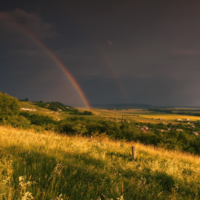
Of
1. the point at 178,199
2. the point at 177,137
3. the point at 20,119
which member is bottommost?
the point at 177,137

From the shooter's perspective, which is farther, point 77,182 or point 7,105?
point 7,105

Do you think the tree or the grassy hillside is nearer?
the grassy hillside

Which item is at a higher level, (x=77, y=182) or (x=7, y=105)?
(x=7, y=105)

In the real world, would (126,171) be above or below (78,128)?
above

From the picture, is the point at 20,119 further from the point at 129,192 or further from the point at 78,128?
the point at 129,192

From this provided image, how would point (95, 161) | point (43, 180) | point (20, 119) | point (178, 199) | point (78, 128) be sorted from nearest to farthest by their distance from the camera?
point (43, 180)
point (178, 199)
point (95, 161)
point (78, 128)
point (20, 119)

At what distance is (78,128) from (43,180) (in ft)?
143

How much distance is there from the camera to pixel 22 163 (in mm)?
3885

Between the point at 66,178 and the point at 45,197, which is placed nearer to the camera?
the point at 45,197

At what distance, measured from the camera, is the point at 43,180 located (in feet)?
10.6

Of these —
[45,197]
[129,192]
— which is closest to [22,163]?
[45,197]

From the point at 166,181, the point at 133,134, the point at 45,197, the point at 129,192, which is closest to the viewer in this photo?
the point at 45,197

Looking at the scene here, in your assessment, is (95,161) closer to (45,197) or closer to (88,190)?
(88,190)

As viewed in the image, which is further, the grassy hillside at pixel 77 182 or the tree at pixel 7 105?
the tree at pixel 7 105
